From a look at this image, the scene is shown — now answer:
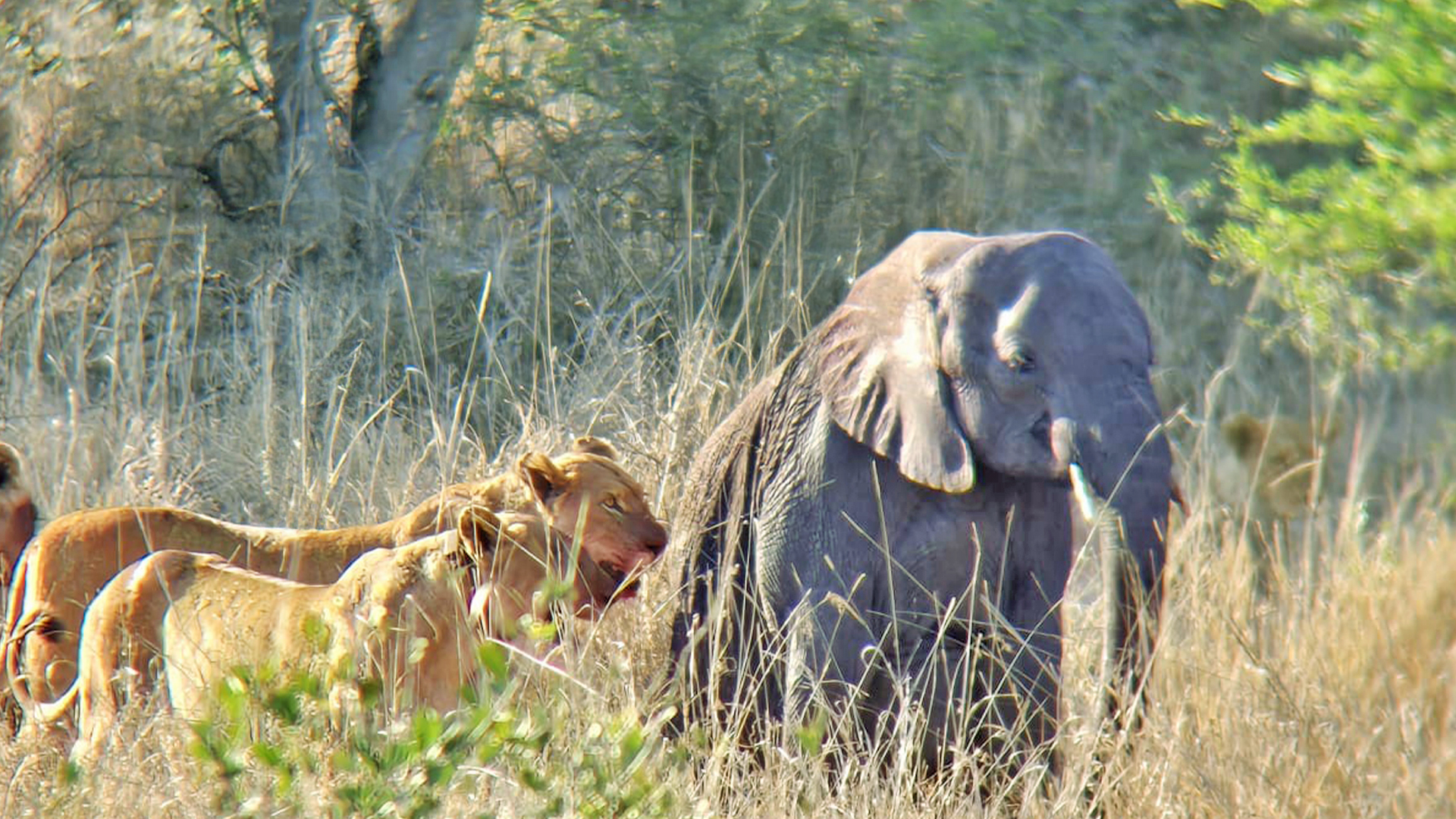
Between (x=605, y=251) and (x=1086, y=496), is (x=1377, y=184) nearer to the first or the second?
(x=1086, y=496)

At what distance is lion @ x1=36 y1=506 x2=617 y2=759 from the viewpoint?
4.13 metres

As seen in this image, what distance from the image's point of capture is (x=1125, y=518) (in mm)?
4215

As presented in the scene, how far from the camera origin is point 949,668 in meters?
4.55

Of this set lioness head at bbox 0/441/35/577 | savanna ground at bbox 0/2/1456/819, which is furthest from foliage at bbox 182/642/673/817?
lioness head at bbox 0/441/35/577

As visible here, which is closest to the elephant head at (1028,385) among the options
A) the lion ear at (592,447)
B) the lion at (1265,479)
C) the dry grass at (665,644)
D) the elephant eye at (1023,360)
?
the elephant eye at (1023,360)

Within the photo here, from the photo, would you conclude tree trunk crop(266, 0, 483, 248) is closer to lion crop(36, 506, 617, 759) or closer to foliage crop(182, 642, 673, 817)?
lion crop(36, 506, 617, 759)

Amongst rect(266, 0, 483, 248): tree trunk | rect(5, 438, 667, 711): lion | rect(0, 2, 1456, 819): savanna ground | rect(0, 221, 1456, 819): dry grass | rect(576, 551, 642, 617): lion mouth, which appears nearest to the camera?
rect(0, 221, 1456, 819): dry grass

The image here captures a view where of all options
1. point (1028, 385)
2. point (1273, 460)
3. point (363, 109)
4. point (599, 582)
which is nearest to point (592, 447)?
point (599, 582)

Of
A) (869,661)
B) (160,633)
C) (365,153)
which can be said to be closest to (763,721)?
(869,661)

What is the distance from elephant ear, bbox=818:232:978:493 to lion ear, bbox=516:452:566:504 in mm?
726

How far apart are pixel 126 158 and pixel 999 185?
4806 mm

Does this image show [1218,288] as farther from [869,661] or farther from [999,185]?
[869,661]

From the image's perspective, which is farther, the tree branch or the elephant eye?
the tree branch

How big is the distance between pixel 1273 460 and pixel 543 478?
375 centimetres
